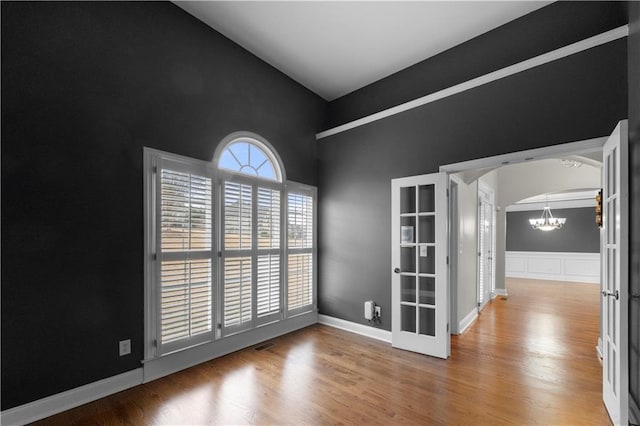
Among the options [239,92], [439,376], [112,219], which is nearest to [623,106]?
[439,376]

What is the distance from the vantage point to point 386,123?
3.84 metres

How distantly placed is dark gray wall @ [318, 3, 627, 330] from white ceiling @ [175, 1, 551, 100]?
37 cm

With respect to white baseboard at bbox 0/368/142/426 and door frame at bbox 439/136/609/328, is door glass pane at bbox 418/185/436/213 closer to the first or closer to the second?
door frame at bbox 439/136/609/328

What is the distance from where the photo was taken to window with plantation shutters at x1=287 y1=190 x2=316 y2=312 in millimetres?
4098

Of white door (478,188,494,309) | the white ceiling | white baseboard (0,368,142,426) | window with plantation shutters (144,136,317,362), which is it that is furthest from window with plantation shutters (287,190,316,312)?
white door (478,188,494,309)

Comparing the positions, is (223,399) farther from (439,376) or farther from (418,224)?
(418,224)

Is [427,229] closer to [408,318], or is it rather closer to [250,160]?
[408,318]

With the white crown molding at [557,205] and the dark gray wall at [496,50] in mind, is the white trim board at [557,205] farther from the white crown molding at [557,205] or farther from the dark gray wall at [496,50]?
the dark gray wall at [496,50]

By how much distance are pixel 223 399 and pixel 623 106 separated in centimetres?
395

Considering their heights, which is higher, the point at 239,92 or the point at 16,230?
the point at 239,92

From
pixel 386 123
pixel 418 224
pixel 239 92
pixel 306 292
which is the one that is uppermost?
pixel 239 92

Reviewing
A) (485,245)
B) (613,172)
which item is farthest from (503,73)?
(485,245)

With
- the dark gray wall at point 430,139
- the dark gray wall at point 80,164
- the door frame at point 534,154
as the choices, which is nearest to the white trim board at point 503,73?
the dark gray wall at point 430,139

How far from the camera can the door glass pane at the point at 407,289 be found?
351 cm
